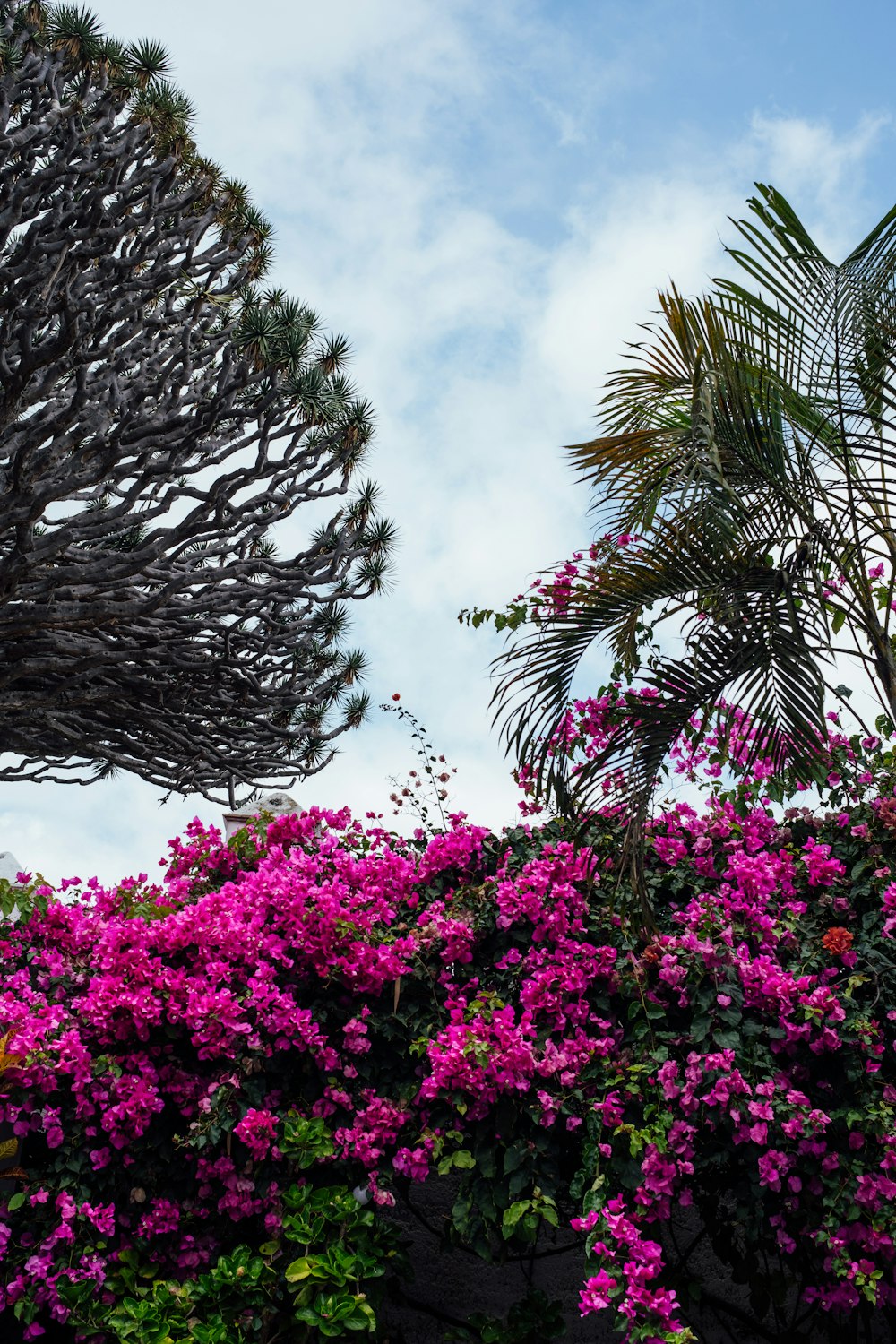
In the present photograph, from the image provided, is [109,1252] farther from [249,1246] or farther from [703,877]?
[703,877]

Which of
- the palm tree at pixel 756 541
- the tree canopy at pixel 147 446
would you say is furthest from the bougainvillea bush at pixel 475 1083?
the tree canopy at pixel 147 446

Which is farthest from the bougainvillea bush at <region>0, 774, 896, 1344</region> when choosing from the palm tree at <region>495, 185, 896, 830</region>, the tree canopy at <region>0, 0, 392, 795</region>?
the tree canopy at <region>0, 0, 392, 795</region>

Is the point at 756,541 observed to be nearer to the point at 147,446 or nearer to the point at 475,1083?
the point at 475,1083

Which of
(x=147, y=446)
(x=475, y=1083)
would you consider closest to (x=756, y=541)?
(x=475, y=1083)

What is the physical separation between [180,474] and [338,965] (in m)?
8.36

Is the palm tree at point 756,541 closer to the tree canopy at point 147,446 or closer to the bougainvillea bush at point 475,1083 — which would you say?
the bougainvillea bush at point 475,1083

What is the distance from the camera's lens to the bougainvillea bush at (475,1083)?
363cm

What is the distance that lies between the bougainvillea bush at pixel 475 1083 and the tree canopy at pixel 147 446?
6564 mm

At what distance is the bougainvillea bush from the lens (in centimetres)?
363

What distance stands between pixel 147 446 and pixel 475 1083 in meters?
8.80

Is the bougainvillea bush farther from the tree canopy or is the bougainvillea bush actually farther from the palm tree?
the tree canopy

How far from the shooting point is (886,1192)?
3.53 metres

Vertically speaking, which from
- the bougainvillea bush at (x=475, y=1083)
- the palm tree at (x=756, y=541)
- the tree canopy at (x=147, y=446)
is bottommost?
the bougainvillea bush at (x=475, y=1083)

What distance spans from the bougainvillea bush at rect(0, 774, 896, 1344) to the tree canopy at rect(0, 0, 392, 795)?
21.5 feet
